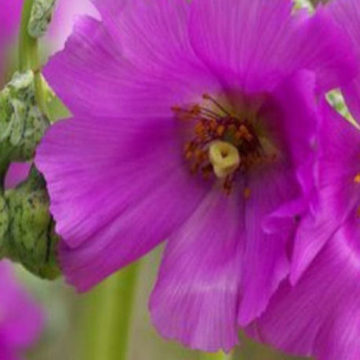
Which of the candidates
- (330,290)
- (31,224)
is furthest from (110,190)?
(330,290)

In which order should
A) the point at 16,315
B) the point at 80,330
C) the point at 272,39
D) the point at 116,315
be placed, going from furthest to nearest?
the point at 80,330
the point at 16,315
the point at 116,315
the point at 272,39

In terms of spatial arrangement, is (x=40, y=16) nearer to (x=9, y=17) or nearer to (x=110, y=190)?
(x=110, y=190)

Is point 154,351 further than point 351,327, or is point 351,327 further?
point 154,351

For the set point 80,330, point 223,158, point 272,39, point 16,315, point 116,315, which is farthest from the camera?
point 80,330

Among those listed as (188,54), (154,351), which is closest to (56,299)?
(154,351)

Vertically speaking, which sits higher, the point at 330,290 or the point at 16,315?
the point at 330,290

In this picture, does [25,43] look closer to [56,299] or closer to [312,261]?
[312,261]
